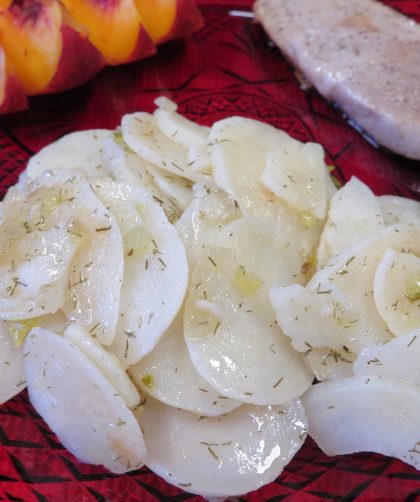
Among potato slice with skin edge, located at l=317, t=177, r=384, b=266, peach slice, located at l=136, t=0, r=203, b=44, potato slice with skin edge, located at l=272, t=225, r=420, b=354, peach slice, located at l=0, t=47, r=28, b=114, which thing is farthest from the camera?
peach slice, located at l=136, t=0, r=203, b=44

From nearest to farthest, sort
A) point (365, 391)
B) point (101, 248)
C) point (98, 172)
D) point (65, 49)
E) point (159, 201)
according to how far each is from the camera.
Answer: point (365, 391) → point (101, 248) → point (159, 201) → point (98, 172) → point (65, 49)

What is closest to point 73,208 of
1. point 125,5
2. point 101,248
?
point 101,248

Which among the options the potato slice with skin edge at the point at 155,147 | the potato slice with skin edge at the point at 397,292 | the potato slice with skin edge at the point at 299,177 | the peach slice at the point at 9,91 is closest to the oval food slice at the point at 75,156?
the potato slice with skin edge at the point at 155,147

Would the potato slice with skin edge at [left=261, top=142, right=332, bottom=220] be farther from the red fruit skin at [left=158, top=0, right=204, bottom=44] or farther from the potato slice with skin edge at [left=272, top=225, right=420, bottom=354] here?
the red fruit skin at [left=158, top=0, right=204, bottom=44]

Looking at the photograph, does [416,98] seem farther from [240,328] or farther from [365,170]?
[240,328]

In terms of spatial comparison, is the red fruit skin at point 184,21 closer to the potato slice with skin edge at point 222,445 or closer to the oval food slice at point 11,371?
the oval food slice at point 11,371

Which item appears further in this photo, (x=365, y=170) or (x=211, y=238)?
(x=365, y=170)

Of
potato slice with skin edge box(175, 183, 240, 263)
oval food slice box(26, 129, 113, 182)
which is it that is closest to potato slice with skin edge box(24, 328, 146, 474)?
potato slice with skin edge box(175, 183, 240, 263)

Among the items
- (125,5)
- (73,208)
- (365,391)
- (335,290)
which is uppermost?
(125,5)

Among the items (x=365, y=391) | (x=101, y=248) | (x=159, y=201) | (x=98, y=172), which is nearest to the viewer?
(x=365, y=391)
